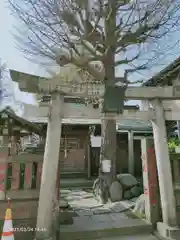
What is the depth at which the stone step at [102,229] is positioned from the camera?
16.8 ft

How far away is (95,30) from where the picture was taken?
657 cm

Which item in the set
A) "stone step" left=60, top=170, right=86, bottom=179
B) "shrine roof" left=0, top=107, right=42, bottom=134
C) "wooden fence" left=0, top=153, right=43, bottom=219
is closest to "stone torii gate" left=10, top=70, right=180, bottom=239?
"wooden fence" left=0, top=153, right=43, bottom=219

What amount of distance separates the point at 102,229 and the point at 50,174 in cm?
189

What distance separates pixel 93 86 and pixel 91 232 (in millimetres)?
3401

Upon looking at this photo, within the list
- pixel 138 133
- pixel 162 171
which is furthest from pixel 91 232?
pixel 138 133

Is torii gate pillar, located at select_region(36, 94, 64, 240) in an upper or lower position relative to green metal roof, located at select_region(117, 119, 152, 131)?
lower

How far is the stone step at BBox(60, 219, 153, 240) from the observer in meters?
5.11

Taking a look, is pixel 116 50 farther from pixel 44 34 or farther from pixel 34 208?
pixel 34 208

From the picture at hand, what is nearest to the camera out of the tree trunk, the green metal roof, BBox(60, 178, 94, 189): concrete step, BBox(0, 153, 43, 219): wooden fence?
BBox(0, 153, 43, 219): wooden fence

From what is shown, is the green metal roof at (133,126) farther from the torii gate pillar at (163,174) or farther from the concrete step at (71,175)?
the torii gate pillar at (163,174)

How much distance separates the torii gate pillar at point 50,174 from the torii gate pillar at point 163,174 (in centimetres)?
237

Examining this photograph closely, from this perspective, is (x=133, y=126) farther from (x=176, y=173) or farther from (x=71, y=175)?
(x=176, y=173)

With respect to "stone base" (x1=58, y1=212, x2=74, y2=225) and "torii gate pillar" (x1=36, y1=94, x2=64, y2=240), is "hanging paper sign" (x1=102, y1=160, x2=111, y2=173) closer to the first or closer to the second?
"stone base" (x1=58, y1=212, x2=74, y2=225)

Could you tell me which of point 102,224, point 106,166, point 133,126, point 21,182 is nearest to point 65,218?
point 102,224
